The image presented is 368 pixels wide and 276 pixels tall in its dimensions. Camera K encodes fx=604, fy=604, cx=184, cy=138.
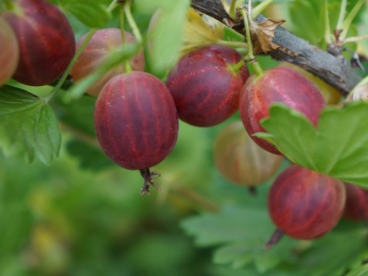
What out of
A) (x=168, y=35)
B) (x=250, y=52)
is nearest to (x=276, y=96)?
(x=250, y=52)

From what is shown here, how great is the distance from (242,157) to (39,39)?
0.53 meters

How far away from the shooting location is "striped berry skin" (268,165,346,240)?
96 centimetres

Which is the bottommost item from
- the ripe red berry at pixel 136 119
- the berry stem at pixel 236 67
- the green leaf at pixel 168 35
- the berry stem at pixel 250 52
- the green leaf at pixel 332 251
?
the green leaf at pixel 332 251

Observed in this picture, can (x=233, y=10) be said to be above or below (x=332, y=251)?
above

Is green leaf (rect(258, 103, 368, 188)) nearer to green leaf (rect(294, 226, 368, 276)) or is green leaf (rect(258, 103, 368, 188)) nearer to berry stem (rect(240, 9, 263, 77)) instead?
berry stem (rect(240, 9, 263, 77))

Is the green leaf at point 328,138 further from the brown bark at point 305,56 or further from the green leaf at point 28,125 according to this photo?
the green leaf at point 28,125

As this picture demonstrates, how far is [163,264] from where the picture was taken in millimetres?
1967

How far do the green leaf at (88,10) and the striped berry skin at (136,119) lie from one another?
0.07 metres

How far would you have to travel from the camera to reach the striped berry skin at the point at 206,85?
82 centimetres

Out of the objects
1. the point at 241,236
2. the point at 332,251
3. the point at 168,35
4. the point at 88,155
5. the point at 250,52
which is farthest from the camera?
the point at 88,155

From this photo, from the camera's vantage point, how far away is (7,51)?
67cm

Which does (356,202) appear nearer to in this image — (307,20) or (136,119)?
(307,20)

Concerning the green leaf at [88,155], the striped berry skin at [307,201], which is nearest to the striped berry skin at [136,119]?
the striped berry skin at [307,201]

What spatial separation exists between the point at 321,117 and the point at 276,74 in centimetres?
10
